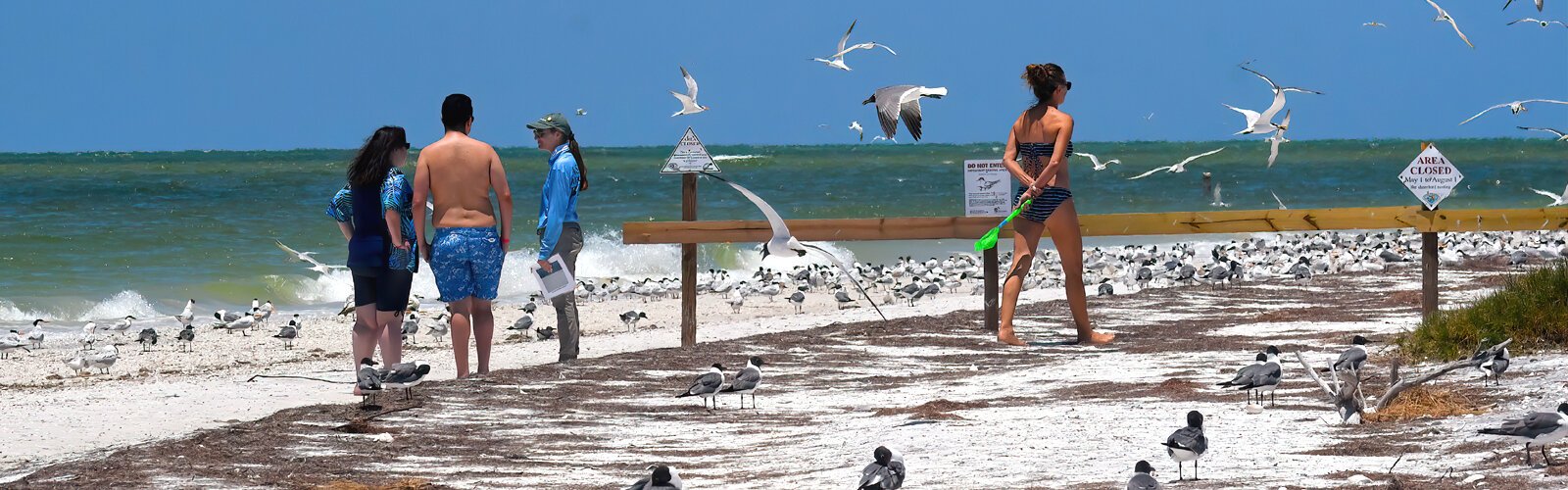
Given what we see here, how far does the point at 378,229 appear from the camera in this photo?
973 centimetres

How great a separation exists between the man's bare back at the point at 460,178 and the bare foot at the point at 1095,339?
4.48 metres

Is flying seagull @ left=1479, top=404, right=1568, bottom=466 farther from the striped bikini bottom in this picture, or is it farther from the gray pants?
the gray pants

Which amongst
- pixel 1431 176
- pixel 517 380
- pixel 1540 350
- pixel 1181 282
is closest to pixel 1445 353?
pixel 1540 350

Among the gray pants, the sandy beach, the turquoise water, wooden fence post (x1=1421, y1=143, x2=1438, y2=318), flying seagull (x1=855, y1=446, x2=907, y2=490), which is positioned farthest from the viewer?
the turquoise water

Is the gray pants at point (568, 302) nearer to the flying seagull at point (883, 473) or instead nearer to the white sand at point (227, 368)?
the white sand at point (227, 368)

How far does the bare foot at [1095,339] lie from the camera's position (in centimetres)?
1212

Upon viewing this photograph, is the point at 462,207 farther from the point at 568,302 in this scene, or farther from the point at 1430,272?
the point at 1430,272

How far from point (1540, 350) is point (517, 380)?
587 cm

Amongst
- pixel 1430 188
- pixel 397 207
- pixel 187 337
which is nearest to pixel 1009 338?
pixel 1430 188

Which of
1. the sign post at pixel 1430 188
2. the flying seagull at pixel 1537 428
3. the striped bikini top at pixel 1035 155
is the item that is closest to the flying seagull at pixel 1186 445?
the flying seagull at pixel 1537 428

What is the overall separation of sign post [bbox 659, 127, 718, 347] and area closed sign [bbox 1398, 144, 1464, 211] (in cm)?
496

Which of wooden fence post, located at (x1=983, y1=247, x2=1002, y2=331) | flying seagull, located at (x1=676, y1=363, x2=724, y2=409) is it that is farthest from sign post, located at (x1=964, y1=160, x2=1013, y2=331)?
flying seagull, located at (x1=676, y1=363, x2=724, y2=409)

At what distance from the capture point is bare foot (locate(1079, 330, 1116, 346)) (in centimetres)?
1212

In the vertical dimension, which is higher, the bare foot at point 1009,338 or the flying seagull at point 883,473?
the bare foot at point 1009,338
